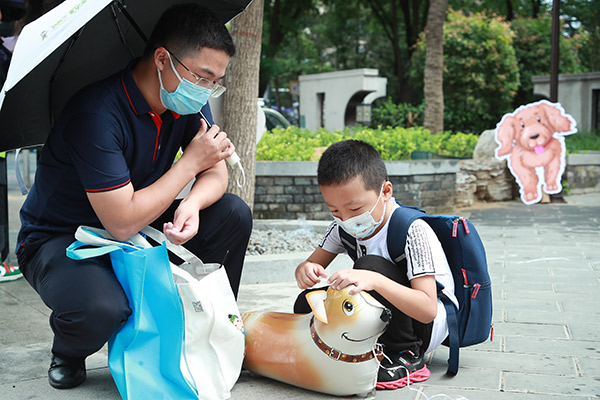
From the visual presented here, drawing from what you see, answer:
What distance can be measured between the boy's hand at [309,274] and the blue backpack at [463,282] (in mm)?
275

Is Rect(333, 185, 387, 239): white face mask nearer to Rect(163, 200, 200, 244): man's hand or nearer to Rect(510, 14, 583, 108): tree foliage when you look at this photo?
Rect(163, 200, 200, 244): man's hand

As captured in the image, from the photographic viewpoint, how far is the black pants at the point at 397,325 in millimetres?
2633

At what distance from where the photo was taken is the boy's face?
265cm

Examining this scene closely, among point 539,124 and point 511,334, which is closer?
point 511,334

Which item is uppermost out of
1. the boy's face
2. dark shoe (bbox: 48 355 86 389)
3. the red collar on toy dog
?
the boy's face

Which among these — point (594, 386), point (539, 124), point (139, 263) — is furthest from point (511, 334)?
point (539, 124)

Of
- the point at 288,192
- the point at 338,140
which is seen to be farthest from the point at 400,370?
the point at 338,140

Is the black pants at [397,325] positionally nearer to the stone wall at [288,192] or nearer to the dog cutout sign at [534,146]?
the stone wall at [288,192]

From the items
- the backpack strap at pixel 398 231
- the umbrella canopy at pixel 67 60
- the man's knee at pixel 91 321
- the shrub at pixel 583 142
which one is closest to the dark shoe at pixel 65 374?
the man's knee at pixel 91 321

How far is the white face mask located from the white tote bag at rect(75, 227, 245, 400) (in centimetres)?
53

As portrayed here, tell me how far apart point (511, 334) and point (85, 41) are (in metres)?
2.49

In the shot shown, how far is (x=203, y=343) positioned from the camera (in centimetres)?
249

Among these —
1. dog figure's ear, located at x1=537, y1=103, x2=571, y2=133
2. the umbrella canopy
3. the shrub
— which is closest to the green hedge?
dog figure's ear, located at x1=537, y1=103, x2=571, y2=133

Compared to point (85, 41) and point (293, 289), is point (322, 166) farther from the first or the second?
point (293, 289)
